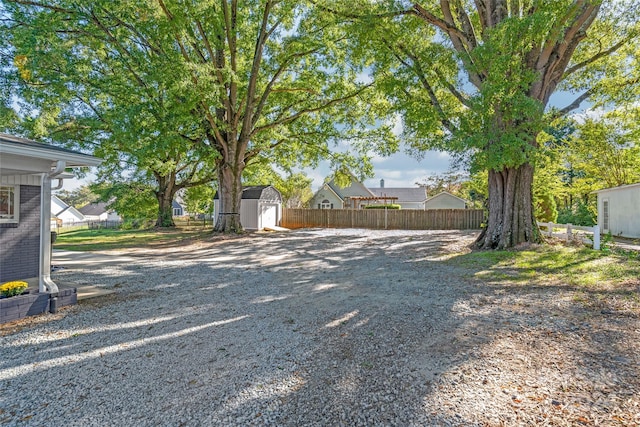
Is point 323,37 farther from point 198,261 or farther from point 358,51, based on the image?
point 198,261

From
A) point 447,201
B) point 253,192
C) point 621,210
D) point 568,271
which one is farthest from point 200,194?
point 621,210

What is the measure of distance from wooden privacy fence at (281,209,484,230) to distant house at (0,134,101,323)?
18.2 meters

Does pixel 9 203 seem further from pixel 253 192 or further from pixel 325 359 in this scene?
pixel 253 192

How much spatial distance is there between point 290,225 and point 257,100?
10535 millimetres

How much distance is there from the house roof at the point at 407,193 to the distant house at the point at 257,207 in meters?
18.4

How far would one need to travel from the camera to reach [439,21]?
394 inches

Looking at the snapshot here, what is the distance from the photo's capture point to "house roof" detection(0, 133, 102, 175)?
14.1 feet

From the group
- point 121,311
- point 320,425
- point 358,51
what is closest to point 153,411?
point 320,425

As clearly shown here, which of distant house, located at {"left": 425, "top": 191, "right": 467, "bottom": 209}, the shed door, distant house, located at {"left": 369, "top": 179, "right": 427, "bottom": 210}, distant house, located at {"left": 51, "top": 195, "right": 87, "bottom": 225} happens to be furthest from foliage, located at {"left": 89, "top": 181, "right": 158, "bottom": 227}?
distant house, located at {"left": 425, "top": 191, "right": 467, "bottom": 209}

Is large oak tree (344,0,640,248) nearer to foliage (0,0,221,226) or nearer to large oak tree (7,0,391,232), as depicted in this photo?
large oak tree (7,0,391,232)

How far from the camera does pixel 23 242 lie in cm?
541

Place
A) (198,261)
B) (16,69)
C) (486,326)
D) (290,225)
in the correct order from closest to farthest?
(486,326), (198,261), (16,69), (290,225)

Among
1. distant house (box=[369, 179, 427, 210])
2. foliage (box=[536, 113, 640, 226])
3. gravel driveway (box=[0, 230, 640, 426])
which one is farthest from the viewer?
distant house (box=[369, 179, 427, 210])

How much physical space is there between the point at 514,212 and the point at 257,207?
14.8 metres
